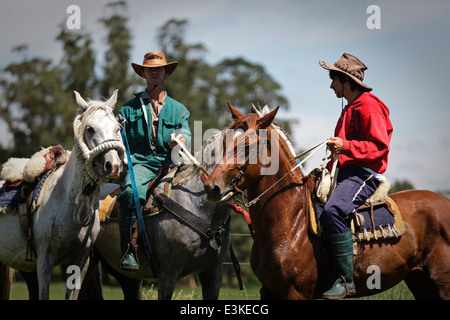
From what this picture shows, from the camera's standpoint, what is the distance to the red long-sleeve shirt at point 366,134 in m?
5.03

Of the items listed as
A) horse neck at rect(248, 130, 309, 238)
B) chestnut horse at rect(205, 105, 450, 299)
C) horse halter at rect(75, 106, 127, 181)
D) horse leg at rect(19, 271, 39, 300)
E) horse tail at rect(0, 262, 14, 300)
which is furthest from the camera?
horse tail at rect(0, 262, 14, 300)

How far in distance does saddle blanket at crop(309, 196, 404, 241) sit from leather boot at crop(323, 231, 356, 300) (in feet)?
0.69

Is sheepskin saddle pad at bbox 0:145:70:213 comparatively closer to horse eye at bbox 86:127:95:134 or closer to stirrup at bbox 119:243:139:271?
horse eye at bbox 86:127:95:134

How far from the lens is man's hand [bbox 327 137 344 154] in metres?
5.02

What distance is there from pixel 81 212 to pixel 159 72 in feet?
6.99

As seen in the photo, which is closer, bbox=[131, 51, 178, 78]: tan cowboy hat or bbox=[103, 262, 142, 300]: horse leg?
bbox=[131, 51, 178, 78]: tan cowboy hat

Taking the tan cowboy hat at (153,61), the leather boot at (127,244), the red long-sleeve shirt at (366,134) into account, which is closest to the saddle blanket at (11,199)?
the leather boot at (127,244)

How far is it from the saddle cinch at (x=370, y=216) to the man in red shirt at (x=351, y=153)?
8cm

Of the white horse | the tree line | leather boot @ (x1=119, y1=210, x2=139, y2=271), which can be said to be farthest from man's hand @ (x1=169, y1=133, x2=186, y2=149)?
the tree line

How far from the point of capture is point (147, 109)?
6.59 metres

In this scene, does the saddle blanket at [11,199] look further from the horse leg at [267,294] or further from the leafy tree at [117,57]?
the leafy tree at [117,57]

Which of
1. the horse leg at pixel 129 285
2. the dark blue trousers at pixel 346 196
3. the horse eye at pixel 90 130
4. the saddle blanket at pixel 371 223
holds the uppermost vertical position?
the horse eye at pixel 90 130
